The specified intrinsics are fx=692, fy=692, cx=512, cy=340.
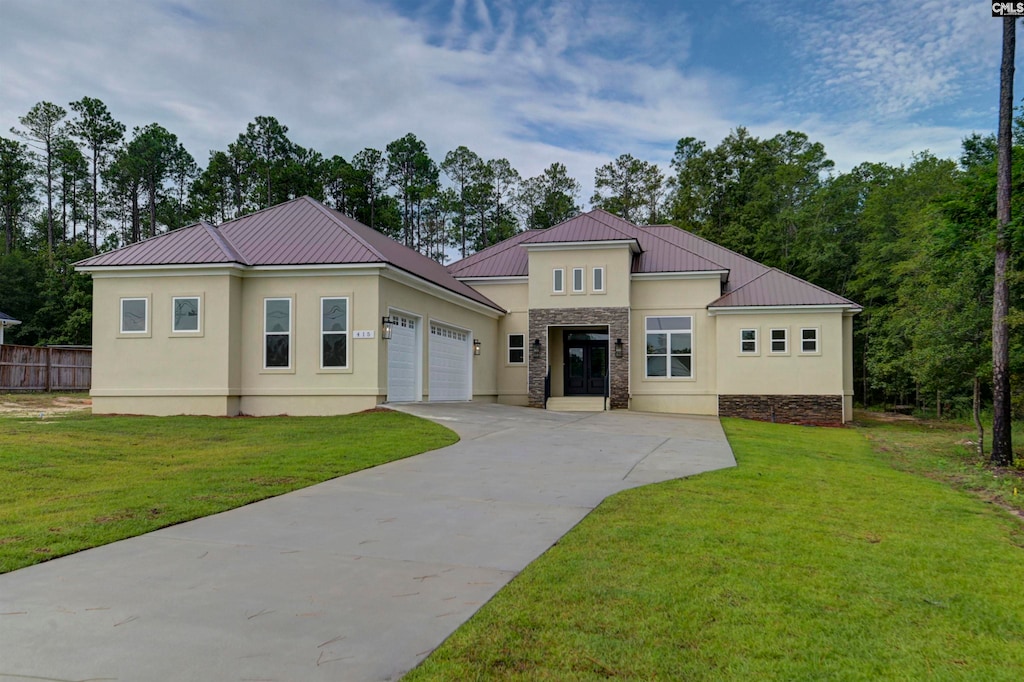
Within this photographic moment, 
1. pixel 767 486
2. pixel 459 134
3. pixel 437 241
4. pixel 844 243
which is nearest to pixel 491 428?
pixel 767 486

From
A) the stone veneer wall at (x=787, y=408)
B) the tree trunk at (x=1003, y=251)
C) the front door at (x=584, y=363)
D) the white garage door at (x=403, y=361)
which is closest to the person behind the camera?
the tree trunk at (x=1003, y=251)

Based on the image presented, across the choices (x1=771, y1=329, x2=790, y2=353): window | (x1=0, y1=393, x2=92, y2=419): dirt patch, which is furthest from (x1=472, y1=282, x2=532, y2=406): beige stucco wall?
(x1=0, y1=393, x2=92, y2=419): dirt patch

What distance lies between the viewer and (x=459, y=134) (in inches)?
1770

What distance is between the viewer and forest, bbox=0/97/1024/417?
3281 centimetres

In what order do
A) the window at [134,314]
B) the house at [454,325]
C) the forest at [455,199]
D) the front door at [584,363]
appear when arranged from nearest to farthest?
the house at [454,325] → the window at [134,314] → the front door at [584,363] → the forest at [455,199]

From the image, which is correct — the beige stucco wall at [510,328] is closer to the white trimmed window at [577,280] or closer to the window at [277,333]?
the white trimmed window at [577,280]

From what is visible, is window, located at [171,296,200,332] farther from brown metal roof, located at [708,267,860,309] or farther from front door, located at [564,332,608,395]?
brown metal roof, located at [708,267,860,309]

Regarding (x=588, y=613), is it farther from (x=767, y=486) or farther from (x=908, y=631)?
(x=767, y=486)

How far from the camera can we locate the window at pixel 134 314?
16969mm

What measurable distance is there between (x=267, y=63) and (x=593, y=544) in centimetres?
1953

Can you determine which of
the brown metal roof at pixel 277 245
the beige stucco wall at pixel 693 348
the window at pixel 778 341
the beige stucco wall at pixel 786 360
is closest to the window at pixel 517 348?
the beige stucco wall at pixel 693 348

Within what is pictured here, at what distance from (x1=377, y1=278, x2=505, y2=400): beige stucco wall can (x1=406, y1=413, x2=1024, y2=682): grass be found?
10601 millimetres

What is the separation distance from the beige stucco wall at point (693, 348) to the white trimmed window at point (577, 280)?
7.02 ft

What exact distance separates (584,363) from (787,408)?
23.7 ft
